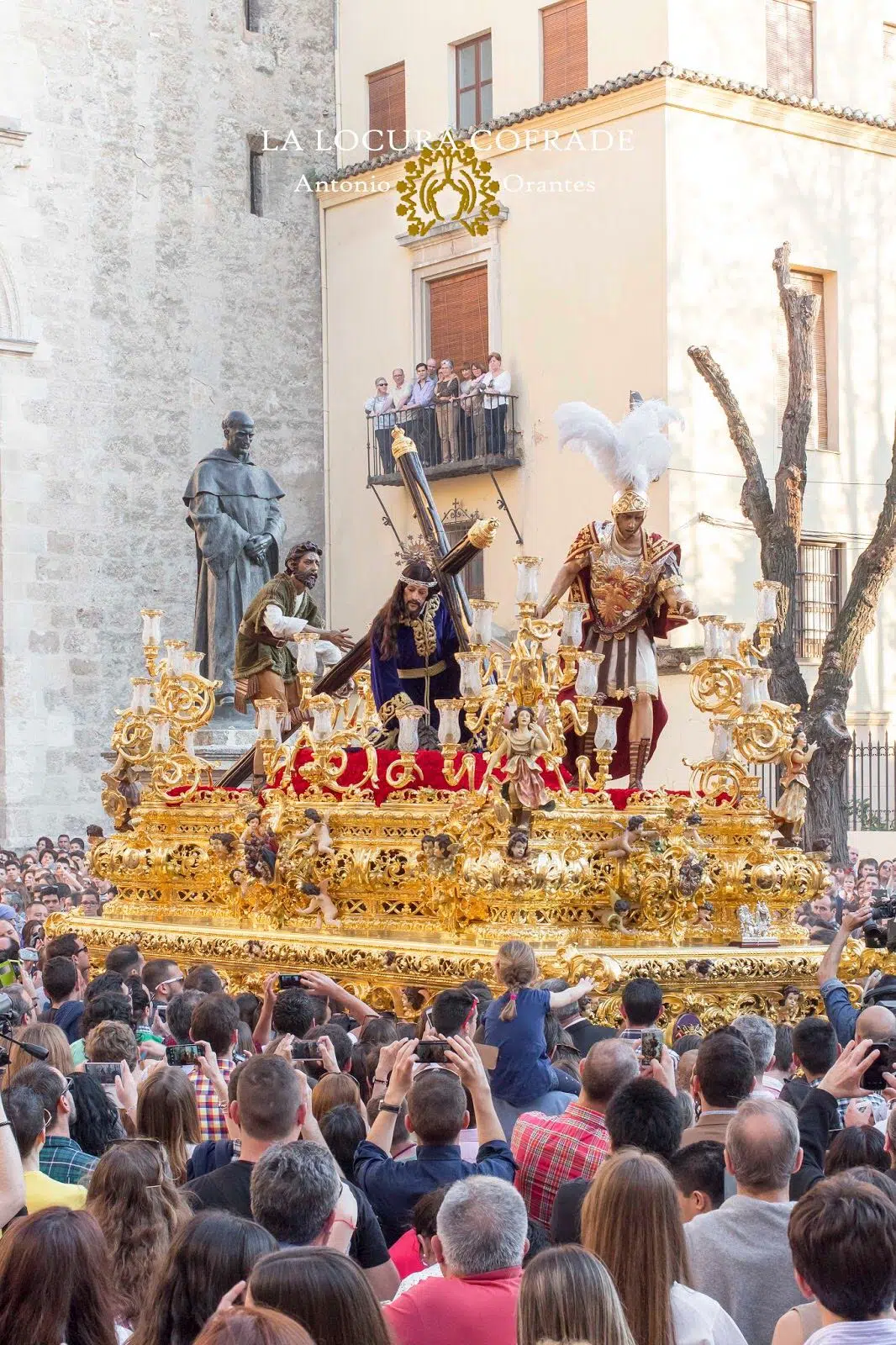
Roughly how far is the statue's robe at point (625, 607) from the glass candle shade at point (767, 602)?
0.54 meters

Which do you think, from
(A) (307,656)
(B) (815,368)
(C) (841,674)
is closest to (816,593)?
(B) (815,368)

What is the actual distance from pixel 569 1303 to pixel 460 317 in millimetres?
21373

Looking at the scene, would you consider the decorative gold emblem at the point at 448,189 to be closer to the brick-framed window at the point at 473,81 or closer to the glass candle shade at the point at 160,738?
the brick-framed window at the point at 473,81

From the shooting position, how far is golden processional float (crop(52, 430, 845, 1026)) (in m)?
8.93

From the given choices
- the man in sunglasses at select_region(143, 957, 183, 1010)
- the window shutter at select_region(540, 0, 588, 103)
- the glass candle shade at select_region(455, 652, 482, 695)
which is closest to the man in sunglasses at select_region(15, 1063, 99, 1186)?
the man in sunglasses at select_region(143, 957, 183, 1010)

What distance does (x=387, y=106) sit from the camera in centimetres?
2512

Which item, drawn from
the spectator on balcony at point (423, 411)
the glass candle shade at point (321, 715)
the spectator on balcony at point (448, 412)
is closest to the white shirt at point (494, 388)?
the spectator on balcony at point (448, 412)

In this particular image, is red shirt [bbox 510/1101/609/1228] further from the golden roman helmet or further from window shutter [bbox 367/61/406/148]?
window shutter [bbox 367/61/406/148]

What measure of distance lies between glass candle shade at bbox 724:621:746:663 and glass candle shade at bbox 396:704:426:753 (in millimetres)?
1535

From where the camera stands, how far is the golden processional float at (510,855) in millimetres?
8930

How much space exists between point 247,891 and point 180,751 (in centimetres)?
128

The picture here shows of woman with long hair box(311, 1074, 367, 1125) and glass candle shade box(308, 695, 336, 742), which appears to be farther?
glass candle shade box(308, 695, 336, 742)

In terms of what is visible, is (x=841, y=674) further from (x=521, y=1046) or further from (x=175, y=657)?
(x=521, y=1046)

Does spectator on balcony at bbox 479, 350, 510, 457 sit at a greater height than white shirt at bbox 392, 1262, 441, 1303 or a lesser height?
greater
